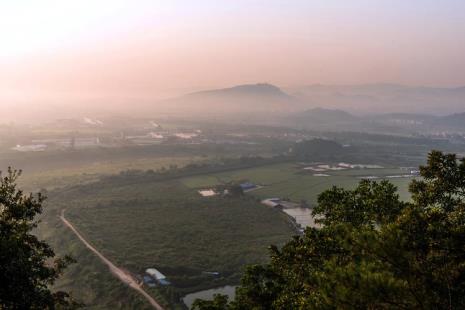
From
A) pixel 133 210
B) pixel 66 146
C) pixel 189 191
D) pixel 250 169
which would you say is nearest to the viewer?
pixel 133 210

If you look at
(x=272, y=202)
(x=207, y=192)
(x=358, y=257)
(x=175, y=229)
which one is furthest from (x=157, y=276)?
(x=207, y=192)

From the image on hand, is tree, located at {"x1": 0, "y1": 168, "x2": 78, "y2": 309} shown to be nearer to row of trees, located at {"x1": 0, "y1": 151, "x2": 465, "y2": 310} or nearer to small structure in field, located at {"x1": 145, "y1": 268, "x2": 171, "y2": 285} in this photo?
row of trees, located at {"x1": 0, "y1": 151, "x2": 465, "y2": 310}

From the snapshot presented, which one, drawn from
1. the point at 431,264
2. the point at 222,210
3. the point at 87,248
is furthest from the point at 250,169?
the point at 431,264

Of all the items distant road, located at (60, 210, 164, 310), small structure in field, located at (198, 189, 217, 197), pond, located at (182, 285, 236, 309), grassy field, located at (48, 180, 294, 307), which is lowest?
pond, located at (182, 285, 236, 309)

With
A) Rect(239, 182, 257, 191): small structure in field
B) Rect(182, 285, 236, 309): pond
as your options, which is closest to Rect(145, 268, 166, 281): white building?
Rect(182, 285, 236, 309): pond

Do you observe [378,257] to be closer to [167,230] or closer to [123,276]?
[123,276]

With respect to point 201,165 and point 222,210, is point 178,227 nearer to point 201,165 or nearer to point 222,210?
point 222,210

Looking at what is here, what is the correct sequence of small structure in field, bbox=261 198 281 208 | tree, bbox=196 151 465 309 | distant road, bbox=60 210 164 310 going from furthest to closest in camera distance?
1. small structure in field, bbox=261 198 281 208
2. distant road, bbox=60 210 164 310
3. tree, bbox=196 151 465 309
